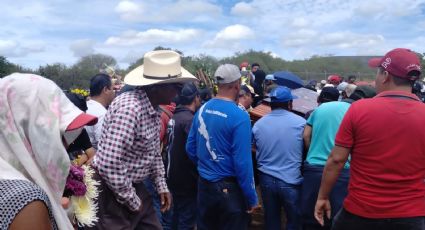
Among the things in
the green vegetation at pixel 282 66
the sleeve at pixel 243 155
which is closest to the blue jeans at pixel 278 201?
the sleeve at pixel 243 155

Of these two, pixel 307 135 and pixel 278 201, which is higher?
pixel 307 135

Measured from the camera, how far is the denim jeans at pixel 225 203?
382 cm

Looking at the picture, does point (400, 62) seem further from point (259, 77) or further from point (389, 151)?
point (259, 77)

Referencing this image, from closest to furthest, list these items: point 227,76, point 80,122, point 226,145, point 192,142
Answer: point 80,122 → point 226,145 → point 227,76 → point 192,142

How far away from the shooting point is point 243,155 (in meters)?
3.70

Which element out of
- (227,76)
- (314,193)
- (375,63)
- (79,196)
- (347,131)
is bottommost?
(314,193)

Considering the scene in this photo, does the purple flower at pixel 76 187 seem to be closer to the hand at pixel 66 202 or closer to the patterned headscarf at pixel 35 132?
the hand at pixel 66 202

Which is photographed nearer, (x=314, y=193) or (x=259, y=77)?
(x=314, y=193)

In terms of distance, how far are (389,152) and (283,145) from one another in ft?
4.73

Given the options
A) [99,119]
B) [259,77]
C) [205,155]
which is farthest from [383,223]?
[259,77]

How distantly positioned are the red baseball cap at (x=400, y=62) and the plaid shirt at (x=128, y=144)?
71.4 inches

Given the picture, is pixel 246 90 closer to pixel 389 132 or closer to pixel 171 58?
pixel 171 58

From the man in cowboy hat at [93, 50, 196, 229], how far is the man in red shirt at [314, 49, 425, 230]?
1430 millimetres

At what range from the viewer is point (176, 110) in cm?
523
